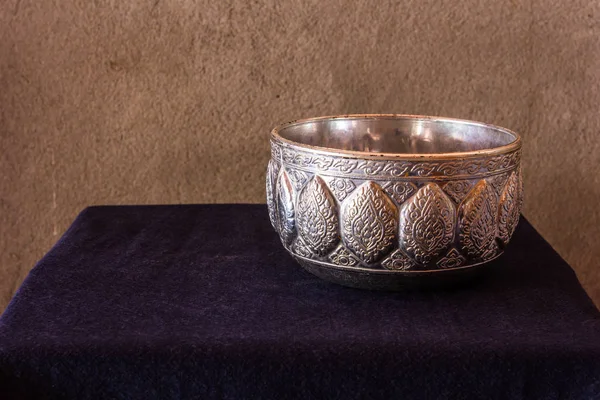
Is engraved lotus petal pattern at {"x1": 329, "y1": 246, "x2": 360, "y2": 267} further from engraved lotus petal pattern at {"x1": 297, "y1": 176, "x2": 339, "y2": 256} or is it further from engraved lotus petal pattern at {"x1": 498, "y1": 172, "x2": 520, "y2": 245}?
engraved lotus petal pattern at {"x1": 498, "y1": 172, "x2": 520, "y2": 245}

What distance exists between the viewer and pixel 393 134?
887mm

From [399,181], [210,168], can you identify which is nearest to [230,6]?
[210,168]

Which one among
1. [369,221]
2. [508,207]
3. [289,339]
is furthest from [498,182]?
[289,339]

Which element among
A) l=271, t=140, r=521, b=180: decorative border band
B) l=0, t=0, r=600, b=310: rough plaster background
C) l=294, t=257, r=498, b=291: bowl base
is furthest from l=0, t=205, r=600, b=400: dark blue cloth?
l=0, t=0, r=600, b=310: rough plaster background

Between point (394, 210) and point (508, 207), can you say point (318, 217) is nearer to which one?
point (394, 210)

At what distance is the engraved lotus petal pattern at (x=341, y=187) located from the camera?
0.67 metres

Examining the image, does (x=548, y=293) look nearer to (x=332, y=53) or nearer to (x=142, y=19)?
(x=332, y=53)

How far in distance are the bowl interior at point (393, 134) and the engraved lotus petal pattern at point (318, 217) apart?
0.54 feet

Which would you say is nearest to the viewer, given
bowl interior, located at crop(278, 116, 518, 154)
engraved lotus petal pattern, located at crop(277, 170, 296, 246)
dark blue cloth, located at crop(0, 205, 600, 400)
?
dark blue cloth, located at crop(0, 205, 600, 400)

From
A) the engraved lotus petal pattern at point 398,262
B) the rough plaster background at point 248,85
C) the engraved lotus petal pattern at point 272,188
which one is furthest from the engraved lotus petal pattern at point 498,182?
the rough plaster background at point 248,85

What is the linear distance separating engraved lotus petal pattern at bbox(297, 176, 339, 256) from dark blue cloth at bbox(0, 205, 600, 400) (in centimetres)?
6

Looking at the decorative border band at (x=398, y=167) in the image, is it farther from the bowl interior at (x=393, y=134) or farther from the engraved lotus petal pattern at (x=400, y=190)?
the bowl interior at (x=393, y=134)

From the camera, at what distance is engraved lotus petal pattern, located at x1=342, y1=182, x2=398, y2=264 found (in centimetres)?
66

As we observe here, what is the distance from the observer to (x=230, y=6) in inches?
42.3
